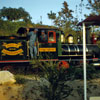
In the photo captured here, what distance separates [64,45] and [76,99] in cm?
639

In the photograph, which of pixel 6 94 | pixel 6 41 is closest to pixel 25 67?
pixel 6 41

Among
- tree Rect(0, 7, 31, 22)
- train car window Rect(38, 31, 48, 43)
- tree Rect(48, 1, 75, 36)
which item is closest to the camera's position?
train car window Rect(38, 31, 48, 43)

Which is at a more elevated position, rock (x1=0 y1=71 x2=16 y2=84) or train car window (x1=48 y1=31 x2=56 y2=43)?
train car window (x1=48 y1=31 x2=56 y2=43)

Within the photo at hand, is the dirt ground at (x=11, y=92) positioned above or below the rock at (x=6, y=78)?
below

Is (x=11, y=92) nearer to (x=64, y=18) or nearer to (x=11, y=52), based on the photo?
(x=11, y=52)

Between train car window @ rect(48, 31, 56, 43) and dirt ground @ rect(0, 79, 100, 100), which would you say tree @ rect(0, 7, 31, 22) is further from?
dirt ground @ rect(0, 79, 100, 100)

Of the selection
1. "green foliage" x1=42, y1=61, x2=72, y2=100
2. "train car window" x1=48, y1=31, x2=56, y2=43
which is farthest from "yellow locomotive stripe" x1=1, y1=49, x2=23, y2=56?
"green foliage" x1=42, y1=61, x2=72, y2=100

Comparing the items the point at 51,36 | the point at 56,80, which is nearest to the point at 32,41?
the point at 51,36

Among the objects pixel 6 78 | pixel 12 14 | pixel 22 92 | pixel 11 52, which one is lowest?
pixel 22 92

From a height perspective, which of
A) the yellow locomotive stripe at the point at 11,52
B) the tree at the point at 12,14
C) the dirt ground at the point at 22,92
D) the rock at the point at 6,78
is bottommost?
the dirt ground at the point at 22,92

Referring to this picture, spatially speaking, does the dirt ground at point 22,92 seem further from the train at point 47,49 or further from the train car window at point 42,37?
the train car window at point 42,37

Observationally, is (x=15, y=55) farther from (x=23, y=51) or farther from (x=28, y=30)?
(x=28, y=30)

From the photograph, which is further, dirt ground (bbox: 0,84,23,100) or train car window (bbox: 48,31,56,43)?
train car window (bbox: 48,31,56,43)

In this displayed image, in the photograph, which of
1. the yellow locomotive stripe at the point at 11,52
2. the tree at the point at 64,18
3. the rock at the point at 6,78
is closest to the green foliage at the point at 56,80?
the rock at the point at 6,78
